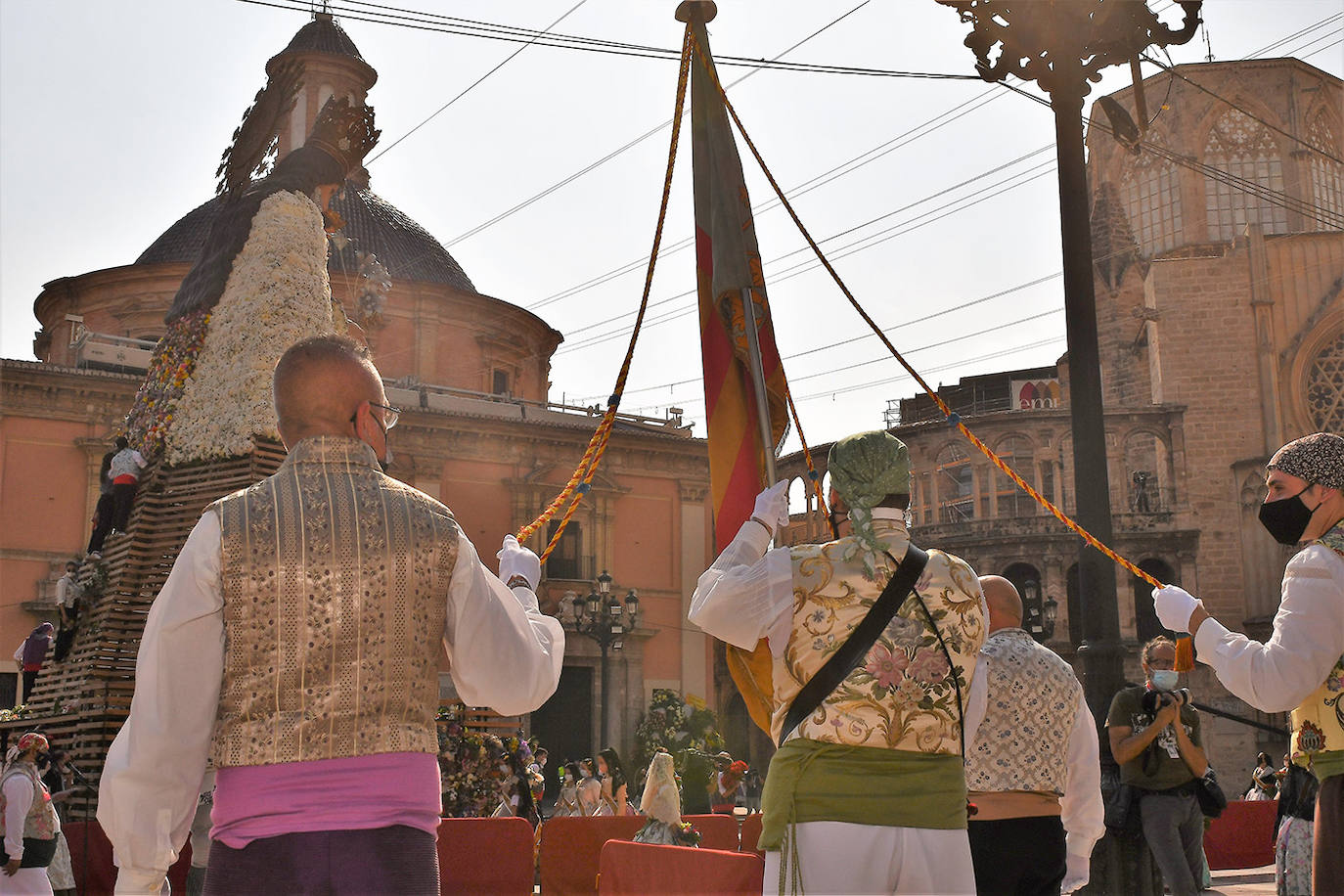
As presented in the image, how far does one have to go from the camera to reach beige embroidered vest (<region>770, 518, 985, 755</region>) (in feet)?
12.6

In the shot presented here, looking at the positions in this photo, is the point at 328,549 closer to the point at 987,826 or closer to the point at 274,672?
the point at 274,672

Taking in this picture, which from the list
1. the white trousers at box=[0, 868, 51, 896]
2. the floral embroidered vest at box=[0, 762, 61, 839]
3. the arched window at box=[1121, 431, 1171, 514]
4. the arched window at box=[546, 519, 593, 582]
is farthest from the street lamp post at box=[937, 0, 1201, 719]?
the arched window at box=[1121, 431, 1171, 514]

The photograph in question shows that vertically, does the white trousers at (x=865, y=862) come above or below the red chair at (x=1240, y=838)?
above

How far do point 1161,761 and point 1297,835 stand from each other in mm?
3338

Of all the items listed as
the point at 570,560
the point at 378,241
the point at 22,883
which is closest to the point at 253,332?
the point at 22,883

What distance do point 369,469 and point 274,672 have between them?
571 millimetres

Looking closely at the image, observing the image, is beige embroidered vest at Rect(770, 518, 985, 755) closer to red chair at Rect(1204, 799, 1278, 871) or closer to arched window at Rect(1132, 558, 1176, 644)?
red chair at Rect(1204, 799, 1278, 871)

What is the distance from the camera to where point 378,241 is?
124 feet

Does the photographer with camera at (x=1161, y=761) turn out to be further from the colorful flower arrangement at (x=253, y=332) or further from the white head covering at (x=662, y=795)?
the colorful flower arrangement at (x=253, y=332)

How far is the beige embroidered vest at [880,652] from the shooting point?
3836 millimetres

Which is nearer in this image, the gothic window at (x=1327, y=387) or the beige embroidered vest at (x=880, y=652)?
the beige embroidered vest at (x=880, y=652)

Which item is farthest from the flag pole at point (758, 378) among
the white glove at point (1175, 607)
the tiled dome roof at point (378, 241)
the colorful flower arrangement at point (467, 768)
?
the tiled dome roof at point (378, 241)

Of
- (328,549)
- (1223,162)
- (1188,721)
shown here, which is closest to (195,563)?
(328,549)

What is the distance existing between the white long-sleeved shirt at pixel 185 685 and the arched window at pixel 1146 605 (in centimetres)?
4061
